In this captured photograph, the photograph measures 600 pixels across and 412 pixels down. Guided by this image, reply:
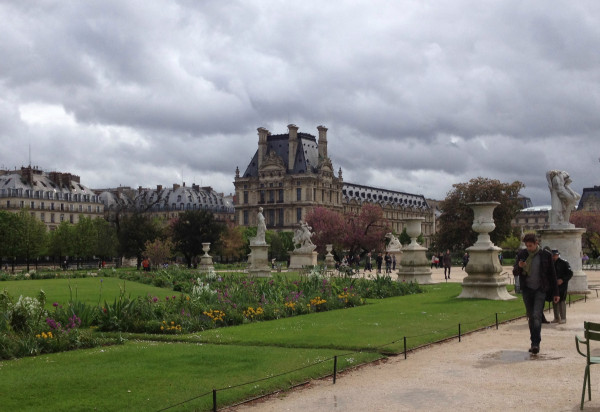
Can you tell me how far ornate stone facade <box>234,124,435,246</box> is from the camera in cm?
11438

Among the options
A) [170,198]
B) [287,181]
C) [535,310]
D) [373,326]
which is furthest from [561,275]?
[170,198]

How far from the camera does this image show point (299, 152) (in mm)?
116000

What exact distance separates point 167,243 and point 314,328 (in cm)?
4802

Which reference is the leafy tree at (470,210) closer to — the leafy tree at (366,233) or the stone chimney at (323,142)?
the leafy tree at (366,233)

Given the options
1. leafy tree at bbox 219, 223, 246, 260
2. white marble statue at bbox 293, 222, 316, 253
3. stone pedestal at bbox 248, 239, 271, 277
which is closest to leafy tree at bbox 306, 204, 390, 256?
leafy tree at bbox 219, 223, 246, 260

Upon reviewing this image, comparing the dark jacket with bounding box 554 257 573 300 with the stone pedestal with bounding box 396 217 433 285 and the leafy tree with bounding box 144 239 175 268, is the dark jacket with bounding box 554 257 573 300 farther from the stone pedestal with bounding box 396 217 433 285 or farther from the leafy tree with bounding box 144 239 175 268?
the leafy tree with bounding box 144 239 175 268

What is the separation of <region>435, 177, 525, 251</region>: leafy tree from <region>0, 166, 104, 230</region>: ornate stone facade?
178ft

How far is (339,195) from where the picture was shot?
4739 inches

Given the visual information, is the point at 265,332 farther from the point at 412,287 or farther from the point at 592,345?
the point at 412,287

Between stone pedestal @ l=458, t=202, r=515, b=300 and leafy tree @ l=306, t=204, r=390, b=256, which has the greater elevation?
leafy tree @ l=306, t=204, r=390, b=256

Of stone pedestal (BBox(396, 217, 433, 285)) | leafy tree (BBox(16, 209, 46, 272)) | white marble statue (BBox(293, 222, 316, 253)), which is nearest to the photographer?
stone pedestal (BBox(396, 217, 433, 285))

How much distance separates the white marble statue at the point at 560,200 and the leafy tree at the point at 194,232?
158 feet

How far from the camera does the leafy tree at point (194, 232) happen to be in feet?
220

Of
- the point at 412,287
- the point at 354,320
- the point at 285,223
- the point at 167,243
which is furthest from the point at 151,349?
the point at 285,223
